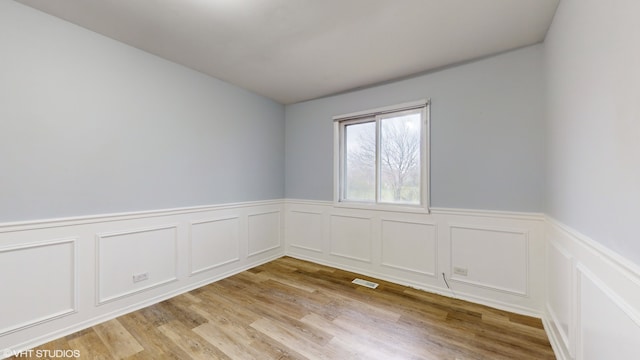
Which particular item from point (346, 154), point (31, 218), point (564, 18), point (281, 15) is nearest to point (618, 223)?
point (564, 18)

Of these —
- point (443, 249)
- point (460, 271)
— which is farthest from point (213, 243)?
point (460, 271)

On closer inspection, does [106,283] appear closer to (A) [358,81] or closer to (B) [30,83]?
(B) [30,83]

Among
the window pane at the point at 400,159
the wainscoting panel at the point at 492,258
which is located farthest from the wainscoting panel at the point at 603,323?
the window pane at the point at 400,159

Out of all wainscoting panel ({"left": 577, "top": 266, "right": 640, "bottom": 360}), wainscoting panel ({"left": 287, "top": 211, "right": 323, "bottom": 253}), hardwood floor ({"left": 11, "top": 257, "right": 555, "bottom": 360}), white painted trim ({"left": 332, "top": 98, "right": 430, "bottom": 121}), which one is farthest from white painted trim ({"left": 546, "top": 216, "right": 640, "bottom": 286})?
wainscoting panel ({"left": 287, "top": 211, "right": 323, "bottom": 253})

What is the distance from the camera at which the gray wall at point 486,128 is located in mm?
2287

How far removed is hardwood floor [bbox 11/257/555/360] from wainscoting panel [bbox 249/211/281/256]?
2.78 feet

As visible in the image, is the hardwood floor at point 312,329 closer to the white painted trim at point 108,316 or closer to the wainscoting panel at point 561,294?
the white painted trim at point 108,316

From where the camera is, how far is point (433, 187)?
2.82m

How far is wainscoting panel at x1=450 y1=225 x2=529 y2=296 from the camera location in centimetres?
234

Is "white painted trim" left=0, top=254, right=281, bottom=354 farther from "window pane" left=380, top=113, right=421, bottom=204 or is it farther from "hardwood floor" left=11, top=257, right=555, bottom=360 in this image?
"window pane" left=380, top=113, right=421, bottom=204

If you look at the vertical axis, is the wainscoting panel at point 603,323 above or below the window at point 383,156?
below

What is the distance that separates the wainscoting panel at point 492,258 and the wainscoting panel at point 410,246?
22 centimetres

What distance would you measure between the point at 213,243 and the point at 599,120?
3.48 m

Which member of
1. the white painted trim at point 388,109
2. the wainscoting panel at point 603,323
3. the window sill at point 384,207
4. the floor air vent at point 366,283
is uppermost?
the white painted trim at point 388,109
